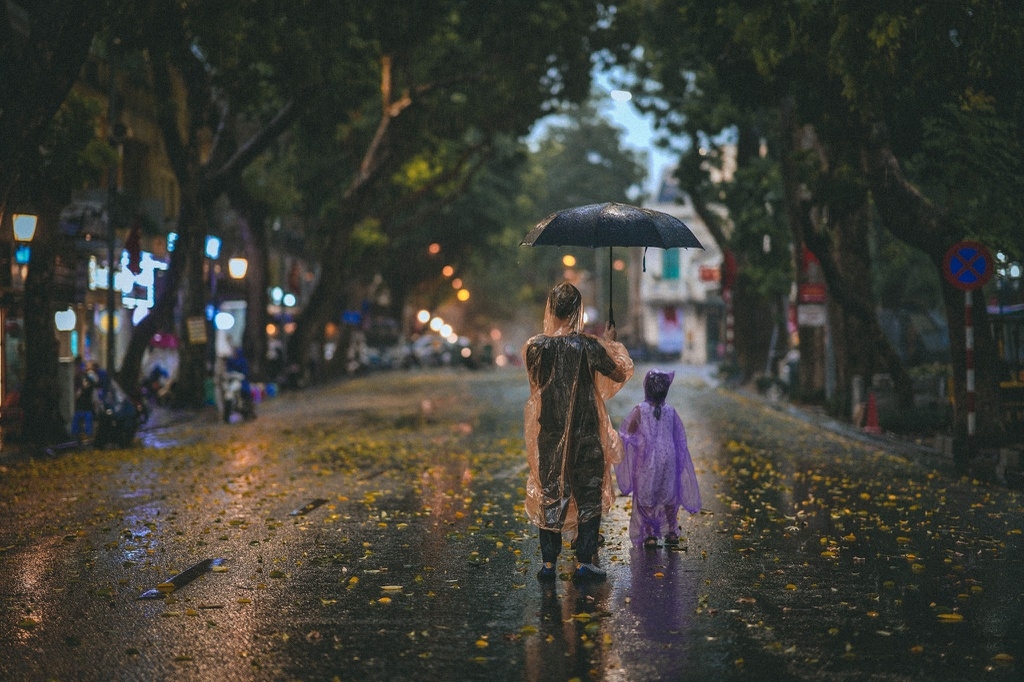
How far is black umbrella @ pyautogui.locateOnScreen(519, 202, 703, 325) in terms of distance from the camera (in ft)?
29.3

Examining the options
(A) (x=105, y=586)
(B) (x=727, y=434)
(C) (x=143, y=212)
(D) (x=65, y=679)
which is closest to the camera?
(D) (x=65, y=679)

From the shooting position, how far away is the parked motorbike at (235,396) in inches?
1071

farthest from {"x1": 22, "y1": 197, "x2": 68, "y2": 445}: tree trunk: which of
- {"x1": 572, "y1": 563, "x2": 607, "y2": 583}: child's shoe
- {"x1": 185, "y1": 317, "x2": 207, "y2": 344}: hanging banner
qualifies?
{"x1": 572, "y1": 563, "x2": 607, "y2": 583}: child's shoe

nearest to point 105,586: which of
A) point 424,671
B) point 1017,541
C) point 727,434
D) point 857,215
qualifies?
point 424,671

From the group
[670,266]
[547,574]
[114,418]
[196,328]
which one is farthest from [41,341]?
[670,266]

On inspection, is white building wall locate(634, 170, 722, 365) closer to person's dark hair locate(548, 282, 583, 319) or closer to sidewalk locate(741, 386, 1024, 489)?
sidewalk locate(741, 386, 1024, 489)

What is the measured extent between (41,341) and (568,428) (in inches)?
595

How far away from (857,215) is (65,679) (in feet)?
72.5

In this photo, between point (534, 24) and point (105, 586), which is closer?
point (105, 586)

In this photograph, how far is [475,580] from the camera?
8438 mm

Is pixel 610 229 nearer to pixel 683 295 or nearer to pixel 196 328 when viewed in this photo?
pixel 196 328

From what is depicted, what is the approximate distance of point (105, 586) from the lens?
8.34 m

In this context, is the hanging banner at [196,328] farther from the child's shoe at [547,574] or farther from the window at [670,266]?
the window at [670,266]

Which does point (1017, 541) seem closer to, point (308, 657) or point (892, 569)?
point (892, 569)
